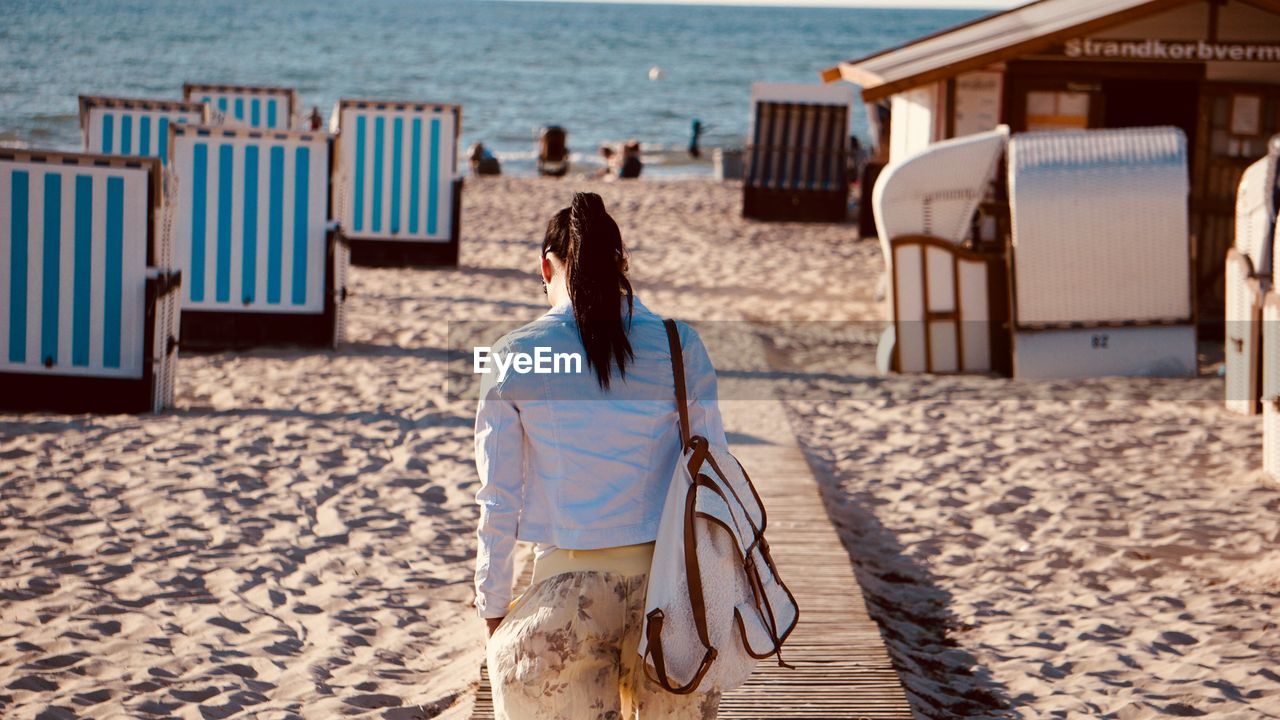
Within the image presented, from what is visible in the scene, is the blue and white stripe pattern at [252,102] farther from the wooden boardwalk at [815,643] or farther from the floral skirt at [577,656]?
the floral skirt at [577,656]

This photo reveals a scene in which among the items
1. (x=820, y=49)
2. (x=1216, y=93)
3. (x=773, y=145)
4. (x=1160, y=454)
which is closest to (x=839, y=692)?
(x=1160, y=454)

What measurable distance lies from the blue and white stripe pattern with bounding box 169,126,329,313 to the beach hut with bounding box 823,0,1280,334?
4.55m

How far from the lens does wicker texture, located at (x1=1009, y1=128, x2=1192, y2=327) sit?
8.90 m

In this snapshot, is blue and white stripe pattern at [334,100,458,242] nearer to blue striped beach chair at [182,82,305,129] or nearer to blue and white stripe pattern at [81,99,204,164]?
blue and white stripe pattern at [81,99,204,164]

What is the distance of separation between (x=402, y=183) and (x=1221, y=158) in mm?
7587

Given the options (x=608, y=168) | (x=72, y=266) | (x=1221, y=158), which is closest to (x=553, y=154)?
(x=608, y=168)

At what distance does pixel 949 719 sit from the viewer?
415 centimetres

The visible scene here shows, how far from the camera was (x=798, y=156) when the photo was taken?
57.8ft

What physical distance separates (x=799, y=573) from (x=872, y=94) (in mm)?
6605

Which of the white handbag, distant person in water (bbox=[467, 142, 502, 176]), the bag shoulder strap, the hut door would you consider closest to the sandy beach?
the white handbag

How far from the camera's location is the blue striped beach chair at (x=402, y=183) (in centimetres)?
1306

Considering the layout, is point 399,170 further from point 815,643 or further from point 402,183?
point 815,643

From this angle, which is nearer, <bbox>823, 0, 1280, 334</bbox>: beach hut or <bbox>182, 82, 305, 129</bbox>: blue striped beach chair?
<bbox>823, 0, 1280, 334</bbox>: beach hut

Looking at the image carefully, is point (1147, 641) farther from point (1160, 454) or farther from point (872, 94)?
point (872, 94)
